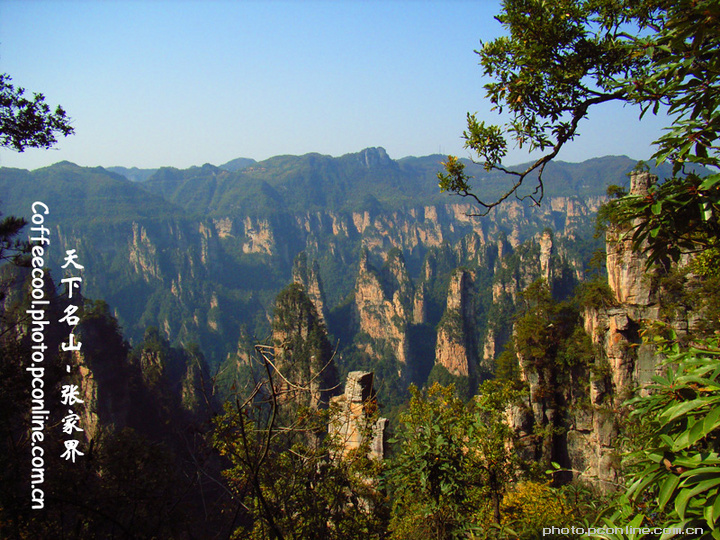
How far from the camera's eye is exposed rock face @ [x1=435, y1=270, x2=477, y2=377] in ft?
184

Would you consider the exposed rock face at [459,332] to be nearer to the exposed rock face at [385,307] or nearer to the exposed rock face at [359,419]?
the exposed rock face at [385,307]

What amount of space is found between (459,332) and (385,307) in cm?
2109

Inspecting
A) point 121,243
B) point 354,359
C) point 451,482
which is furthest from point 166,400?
point 121,243

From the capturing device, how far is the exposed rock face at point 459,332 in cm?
5622

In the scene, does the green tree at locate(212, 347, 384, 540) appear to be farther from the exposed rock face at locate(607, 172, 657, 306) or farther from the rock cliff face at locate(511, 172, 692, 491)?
the exposed rock face at locate(607, 172, 657, 306)

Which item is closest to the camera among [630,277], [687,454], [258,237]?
[687,454]

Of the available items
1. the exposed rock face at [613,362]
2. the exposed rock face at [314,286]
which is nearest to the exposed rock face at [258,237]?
the exposed rock face at [314,286]

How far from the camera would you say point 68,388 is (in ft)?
21.6

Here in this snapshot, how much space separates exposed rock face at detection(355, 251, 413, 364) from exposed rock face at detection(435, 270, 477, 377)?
12.9 metres

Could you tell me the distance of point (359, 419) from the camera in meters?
8.68

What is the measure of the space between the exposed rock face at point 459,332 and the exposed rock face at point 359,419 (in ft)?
158

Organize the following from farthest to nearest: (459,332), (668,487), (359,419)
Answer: (459,332) → (359,419) → (668,487)

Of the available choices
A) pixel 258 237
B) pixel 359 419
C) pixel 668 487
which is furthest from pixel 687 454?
pixel 258 237

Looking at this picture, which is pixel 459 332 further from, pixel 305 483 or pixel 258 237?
pixel 258 237
